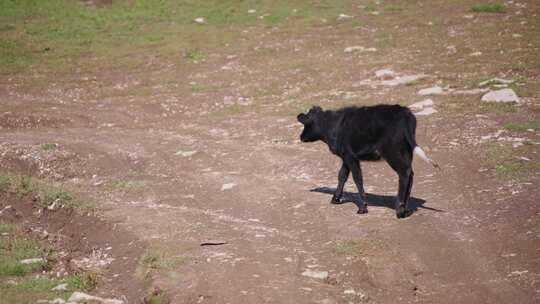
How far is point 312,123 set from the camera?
1291 cm

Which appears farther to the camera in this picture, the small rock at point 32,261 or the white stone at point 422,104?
the white stone at point 422,104

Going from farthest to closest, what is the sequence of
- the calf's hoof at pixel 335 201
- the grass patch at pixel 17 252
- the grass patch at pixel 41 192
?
the grass patch at pixel 41 192 → the calf's hoof at pixel 335 201 → the grass patch at pixel 17 252

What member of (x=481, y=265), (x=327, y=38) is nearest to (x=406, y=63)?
(x=327, y=38)

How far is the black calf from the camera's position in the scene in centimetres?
1122

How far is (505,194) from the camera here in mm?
11922

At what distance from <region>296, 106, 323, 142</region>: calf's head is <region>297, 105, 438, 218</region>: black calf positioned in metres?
0.12

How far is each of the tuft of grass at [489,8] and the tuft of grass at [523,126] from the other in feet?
52.0

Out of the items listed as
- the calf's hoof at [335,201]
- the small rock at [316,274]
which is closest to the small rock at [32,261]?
the small rock at [316,274]

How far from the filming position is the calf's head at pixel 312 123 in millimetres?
12789

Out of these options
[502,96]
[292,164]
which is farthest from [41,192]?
[502,96]

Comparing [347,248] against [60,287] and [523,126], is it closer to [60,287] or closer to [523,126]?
[60,287]

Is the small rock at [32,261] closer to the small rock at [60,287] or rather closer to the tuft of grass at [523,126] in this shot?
the small rock at [60,287]

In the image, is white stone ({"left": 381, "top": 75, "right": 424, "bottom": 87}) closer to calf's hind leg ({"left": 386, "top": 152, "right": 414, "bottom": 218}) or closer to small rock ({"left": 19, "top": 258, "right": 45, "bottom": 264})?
calf's hind leg ({"left": 386, "top": 152, "right": 414, "bottom": 218})

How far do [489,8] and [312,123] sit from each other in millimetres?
20827
